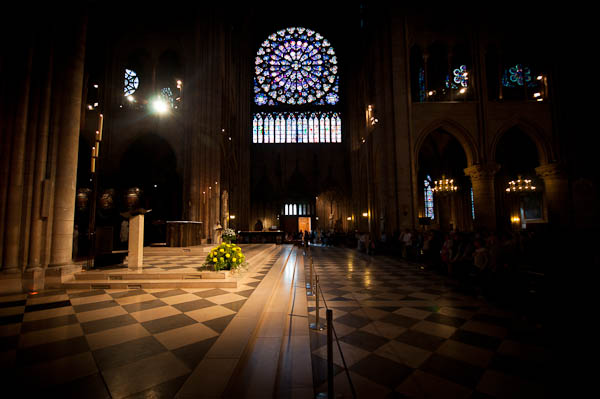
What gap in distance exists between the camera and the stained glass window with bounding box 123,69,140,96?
62.4 feet

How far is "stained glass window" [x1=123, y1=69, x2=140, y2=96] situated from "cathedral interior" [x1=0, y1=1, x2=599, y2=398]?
0.11 m

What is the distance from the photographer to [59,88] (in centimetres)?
597

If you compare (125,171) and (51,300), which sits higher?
(125,171)

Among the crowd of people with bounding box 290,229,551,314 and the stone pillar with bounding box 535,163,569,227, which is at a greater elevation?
the stone pillar with bounding box 535,163,569,227

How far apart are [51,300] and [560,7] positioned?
38.4 feet

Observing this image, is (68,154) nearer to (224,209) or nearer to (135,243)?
(135,243)

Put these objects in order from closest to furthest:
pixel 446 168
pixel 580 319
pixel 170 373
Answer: pixel 170 373 < pixel 580 319 < pixel 446 168

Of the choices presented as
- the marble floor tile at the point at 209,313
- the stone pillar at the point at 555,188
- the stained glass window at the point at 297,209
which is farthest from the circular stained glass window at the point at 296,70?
the marble floor tile at the point at 209,313

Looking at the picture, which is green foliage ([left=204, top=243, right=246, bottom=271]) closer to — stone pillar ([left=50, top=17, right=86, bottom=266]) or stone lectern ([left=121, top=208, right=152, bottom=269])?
stone lectern ([left=121, top=208, right=152, bottom=269])

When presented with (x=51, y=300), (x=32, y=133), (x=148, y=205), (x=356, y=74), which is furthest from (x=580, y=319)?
(x=356, y=74)

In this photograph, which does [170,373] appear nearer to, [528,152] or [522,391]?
[522,391]

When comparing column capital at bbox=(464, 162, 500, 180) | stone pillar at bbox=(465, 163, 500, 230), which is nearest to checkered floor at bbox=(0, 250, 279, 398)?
stone pillar at bbox=(465, 163, 500, 230)

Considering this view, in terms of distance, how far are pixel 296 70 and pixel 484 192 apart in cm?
2263

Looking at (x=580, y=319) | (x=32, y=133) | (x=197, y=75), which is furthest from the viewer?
(x=197, y=75)
